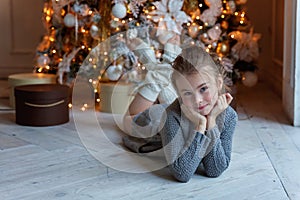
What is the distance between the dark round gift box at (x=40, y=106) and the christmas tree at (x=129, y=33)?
433mm

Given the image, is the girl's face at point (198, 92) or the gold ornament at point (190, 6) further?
the gold ornament at point (190, 6)

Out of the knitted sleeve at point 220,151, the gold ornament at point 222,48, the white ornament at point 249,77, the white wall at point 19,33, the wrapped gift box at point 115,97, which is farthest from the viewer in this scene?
the white wall at point 19,33

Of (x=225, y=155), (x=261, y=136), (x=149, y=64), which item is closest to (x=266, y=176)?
(x=225, y=155)

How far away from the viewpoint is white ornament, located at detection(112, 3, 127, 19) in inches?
108

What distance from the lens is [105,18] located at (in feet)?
9.57

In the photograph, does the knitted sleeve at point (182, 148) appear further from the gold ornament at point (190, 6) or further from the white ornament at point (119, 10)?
the gold ornament at point (190, 6)

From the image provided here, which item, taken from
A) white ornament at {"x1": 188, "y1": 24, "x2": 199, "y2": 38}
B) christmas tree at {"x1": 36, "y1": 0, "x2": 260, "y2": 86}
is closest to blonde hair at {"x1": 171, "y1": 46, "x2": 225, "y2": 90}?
christmas tree at {"x1": 36, "y1": 0, "x2": 260, "y2": 86}

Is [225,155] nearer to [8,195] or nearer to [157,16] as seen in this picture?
[8,195]

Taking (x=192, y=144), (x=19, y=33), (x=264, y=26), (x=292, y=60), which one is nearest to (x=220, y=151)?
(x=192, y=144)

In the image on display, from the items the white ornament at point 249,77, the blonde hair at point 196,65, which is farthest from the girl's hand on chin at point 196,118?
the white ornament at point 249,77

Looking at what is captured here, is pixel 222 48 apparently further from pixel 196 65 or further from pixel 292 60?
pixel 196 65

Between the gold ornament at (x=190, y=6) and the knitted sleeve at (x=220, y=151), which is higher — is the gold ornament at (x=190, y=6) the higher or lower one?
the higher one

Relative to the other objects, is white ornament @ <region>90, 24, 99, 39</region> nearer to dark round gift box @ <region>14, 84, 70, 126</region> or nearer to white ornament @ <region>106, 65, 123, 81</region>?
white ornament @ <region>106, 65, 123, 81</region>

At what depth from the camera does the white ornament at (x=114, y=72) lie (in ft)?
9.09
